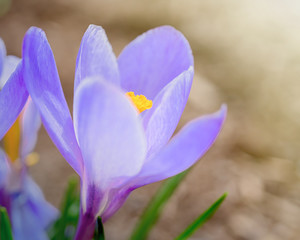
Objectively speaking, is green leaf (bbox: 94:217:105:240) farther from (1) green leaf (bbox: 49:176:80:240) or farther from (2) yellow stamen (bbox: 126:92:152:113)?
(1) green leaf (bbox: 49:176:80:240)

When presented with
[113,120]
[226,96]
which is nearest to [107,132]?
[113,120]

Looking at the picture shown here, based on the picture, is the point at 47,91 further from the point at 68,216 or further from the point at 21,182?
the point at 68,216

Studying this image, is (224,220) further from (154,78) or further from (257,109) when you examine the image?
(154,78)

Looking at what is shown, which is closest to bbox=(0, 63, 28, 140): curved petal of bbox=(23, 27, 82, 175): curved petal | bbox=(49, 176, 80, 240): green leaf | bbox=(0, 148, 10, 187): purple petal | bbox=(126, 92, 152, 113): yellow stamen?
bbox=(23, 27, 82, 175): curved petal

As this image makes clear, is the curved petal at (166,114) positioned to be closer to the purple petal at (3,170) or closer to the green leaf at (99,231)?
the green leaf at (99,231)

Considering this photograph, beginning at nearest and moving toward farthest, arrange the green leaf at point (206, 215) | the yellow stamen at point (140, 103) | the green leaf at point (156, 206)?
1. the yellow stamen at point (140, 103)
2. the green leaf at point (206, 215)
3. the green leaf at point (156, 206)

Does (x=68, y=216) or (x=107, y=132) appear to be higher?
(x=107, y=132)


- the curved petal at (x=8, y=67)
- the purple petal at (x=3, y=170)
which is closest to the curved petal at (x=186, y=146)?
the curved petal at (x=8, y=67)
